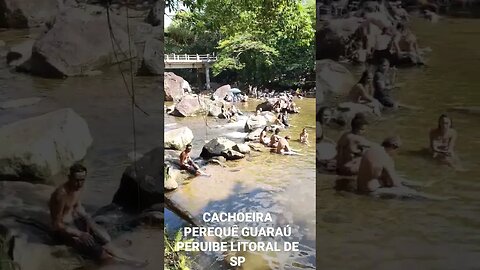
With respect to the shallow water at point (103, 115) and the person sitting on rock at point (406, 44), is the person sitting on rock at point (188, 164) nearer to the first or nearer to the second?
the shallow water at point (103, 115)

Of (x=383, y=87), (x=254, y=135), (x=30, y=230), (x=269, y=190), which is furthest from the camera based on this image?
(x=254, y=135)

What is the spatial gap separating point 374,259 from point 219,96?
1.28 meters

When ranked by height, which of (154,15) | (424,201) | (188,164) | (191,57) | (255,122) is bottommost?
(424,201)

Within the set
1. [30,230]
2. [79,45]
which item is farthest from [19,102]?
[30,230]

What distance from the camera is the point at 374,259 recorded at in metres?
2.84

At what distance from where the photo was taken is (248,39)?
3189 mm

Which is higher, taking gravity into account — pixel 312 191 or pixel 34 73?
pixel 34 73

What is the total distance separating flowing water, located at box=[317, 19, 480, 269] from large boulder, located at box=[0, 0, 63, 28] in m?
1.75

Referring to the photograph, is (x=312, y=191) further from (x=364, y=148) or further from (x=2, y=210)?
(x=2, y=210)

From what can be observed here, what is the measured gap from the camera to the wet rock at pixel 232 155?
3.06 m

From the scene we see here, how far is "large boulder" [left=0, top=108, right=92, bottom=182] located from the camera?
9.20ft

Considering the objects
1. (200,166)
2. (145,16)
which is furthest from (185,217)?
(145,16)

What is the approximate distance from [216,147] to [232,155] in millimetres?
104

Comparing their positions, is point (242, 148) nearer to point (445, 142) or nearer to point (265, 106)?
point (265, 106)
